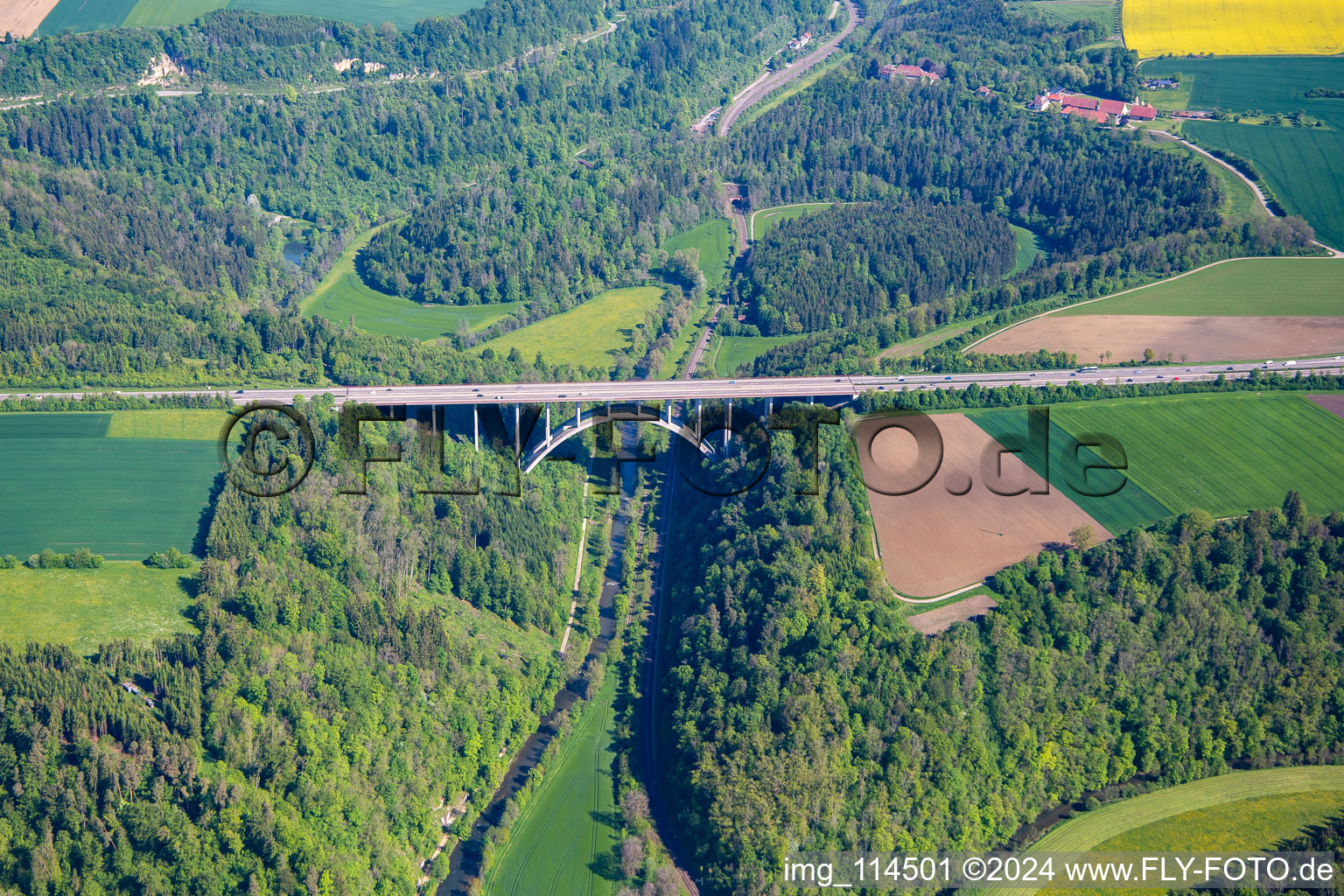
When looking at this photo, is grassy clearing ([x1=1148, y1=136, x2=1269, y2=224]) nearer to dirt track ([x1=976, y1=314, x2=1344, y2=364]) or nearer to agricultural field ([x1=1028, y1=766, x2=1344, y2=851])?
dirt track ([x1=976, y1=314, x2=1344, y2=364])

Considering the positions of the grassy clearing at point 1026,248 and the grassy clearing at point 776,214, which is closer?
the grassy clearing at point 1026,248

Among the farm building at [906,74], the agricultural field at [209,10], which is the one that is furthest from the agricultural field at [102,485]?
the farm building at [906,74]

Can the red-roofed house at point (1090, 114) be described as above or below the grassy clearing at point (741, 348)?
above

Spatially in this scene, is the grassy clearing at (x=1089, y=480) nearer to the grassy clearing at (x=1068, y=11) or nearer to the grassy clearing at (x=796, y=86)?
the grassy clearing at (x=796, y=86)

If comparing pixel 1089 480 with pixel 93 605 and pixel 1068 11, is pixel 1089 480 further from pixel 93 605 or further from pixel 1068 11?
pixel 1068 11

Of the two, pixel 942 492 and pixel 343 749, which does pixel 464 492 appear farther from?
pixel 942 492

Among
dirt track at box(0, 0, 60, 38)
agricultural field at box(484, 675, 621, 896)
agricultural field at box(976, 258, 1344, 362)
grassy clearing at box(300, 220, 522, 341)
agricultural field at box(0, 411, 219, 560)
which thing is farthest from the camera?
dirt track at box(0, 0, 60, 38)

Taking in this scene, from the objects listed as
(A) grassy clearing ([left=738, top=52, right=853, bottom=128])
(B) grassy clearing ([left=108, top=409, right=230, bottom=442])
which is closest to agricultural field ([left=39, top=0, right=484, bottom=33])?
(A) grassy clearing ([left=738, top=52, right=853, bottom=128])
